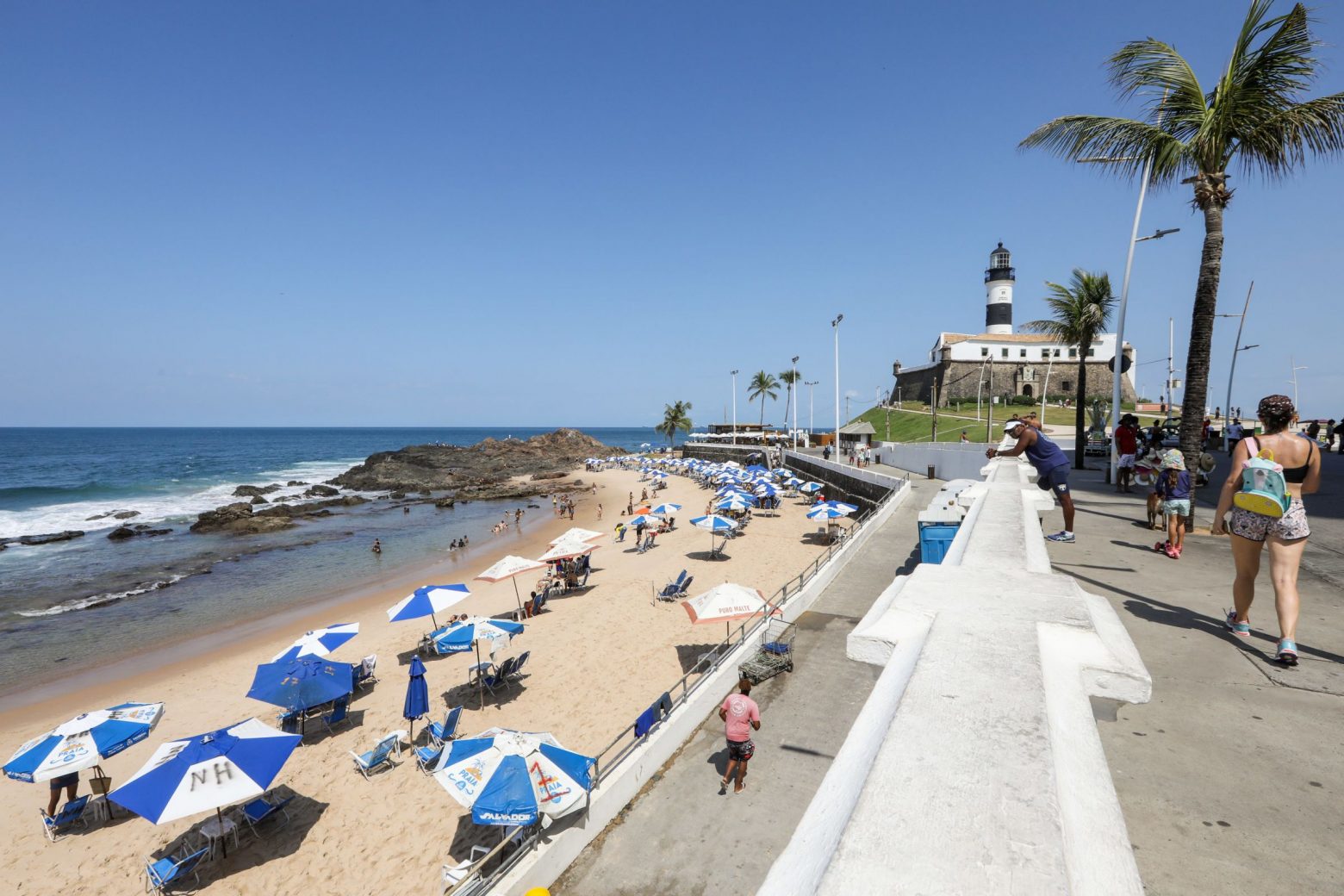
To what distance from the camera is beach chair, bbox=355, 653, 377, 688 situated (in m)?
14.2

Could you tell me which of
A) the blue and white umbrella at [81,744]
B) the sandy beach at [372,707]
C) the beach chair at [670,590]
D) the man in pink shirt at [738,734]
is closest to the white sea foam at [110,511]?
the sandy beach at [372,707]

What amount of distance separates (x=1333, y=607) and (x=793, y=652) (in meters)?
6.65

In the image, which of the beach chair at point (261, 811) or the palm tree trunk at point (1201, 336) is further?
the palm tree trunk at point (1201, 336)

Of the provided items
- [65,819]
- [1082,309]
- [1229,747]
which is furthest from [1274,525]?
[1082,309]

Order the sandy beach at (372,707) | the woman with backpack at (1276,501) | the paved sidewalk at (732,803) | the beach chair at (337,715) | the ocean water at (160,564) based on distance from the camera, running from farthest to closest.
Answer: the ocean water at (160,564)
the beach chair at (337,715)
the sandy beach at (372,707)
the paved sidewalk at (732,803)
the woman with backpack at (1276,501)

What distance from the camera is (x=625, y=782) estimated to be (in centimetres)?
724

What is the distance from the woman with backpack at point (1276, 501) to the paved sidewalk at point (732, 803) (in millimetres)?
3357

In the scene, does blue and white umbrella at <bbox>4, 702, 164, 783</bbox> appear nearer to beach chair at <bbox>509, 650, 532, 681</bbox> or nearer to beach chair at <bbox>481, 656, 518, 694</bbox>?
beach chair at <bbox>481, 656, 518, 694</bbox>

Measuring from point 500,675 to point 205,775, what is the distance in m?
5.73

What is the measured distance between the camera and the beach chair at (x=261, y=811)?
9.26 meters

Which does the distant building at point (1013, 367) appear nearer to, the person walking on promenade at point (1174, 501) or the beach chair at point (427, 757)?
the person walking on promenade at point (1174, 501)

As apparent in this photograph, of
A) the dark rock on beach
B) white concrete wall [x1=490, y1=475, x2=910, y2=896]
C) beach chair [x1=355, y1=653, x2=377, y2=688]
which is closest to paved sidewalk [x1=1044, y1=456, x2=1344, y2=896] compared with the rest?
white concrete wall [x1=490, y1=475, x2=910, y2=896]

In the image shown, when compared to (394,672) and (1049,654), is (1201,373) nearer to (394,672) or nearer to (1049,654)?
(1049,654)

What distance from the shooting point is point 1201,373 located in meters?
11.4
